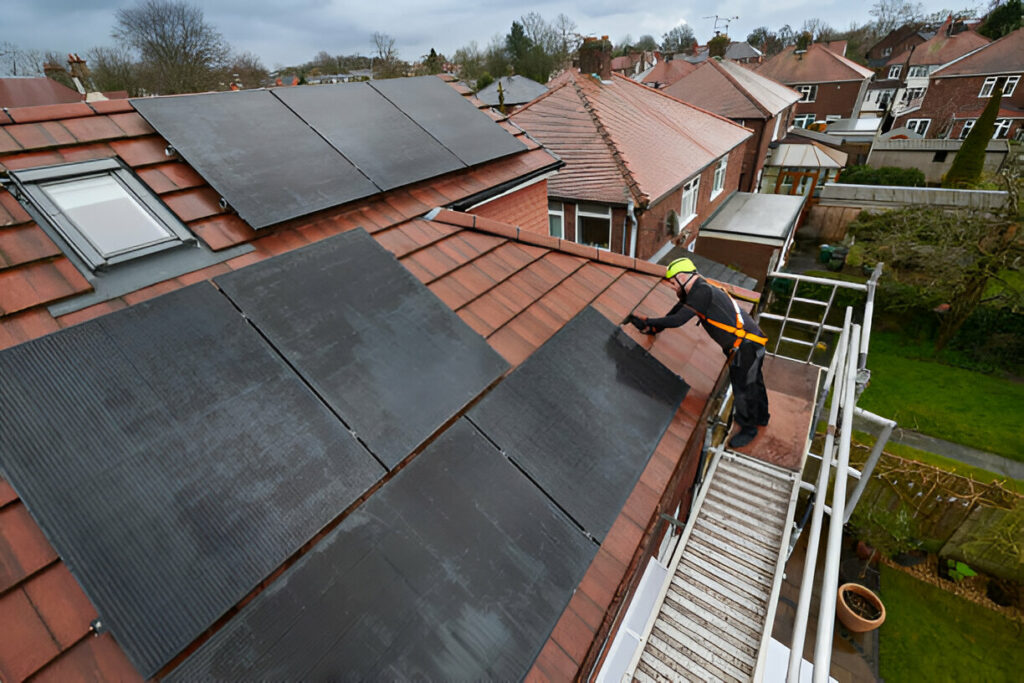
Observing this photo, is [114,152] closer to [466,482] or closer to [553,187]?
[466,482]

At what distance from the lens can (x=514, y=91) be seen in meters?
39.7

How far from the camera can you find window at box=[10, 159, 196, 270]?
324cm

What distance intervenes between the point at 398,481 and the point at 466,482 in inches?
17.0

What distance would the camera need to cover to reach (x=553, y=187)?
14.0m

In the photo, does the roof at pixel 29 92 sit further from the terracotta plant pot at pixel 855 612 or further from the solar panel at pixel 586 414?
the terracotta plant pot at pixel 855 612

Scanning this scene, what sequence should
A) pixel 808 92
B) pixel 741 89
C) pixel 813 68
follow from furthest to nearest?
pixel 808 92
pixel 813 68
pixel 741 89

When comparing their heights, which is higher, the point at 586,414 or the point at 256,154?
the point at 256,154

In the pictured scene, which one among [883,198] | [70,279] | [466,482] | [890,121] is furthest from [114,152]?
[890,121]

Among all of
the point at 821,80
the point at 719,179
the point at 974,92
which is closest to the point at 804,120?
the point at 821,80

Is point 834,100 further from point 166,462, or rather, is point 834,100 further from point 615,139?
point 166,462

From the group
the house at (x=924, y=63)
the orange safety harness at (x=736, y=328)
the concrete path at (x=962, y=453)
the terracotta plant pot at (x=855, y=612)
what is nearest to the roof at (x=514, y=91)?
the concrete path at (x=962, y=453)

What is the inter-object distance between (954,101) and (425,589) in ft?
187

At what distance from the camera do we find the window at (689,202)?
53.5 ft

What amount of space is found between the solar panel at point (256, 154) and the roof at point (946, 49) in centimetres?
6754
